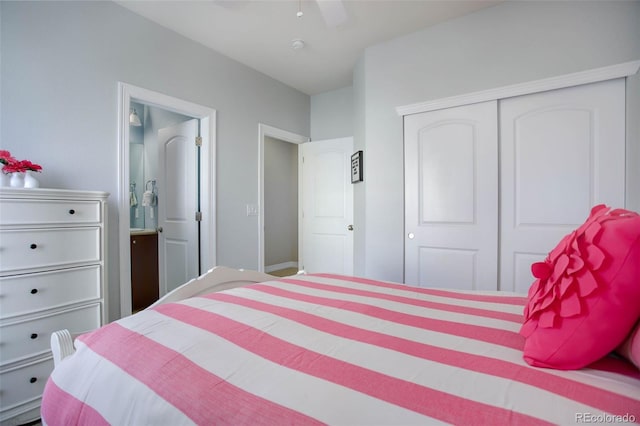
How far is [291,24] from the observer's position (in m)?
2.56

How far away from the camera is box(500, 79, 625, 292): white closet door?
2.01 m

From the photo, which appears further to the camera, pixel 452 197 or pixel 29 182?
pixel 452 197

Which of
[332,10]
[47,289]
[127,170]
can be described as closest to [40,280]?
[47,289]

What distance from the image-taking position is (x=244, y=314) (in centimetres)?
103

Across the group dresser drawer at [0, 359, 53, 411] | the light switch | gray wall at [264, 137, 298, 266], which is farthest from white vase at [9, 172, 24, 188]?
gray wall at [264, 137, 298, 266]

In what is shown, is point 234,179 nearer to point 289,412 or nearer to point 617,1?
point 289,412

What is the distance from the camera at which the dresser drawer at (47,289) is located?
155 cm

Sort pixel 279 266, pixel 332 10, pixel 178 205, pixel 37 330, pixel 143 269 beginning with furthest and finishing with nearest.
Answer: pixel 279 266 < pixel 143 269 < pixel 178 205 < pixel 332 10 < pixel 37 330

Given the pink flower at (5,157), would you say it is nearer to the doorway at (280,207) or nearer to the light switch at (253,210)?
the light switch at (253,210)

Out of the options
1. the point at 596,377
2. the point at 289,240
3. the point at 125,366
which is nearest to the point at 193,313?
the point at 125,366

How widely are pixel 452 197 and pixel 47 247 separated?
285 cm

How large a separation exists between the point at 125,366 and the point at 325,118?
3.81 metres

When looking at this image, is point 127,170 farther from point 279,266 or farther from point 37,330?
point 279,266

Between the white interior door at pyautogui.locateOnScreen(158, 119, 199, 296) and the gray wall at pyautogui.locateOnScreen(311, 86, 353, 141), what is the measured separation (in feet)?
5.68
